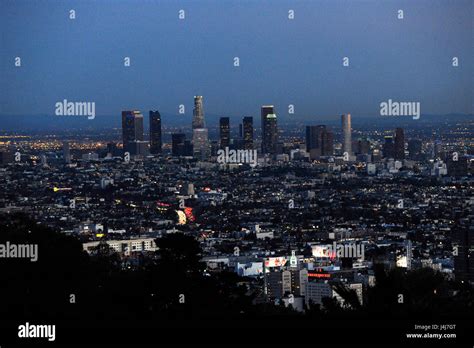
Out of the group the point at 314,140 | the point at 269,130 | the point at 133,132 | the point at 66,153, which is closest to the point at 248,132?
the point at 269,130

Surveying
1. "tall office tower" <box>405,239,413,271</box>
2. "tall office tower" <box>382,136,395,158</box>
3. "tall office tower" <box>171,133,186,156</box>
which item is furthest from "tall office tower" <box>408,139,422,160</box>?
"tall office tower" <box>405,239,413,271</box>

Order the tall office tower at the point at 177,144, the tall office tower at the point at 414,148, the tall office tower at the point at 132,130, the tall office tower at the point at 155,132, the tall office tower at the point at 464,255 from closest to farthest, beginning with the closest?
the tall office tower at the point at 464,255, the tall office tower at the point at 155,132, the tall office tower at the point at 132,130, the tall office tower at the point at 177,144, the tall office tower at the point at 414,148

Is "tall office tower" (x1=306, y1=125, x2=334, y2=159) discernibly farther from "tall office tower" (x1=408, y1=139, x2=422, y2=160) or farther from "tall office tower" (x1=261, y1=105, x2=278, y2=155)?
"tall office tower" (x1=408, y1=139, x2=422, y2=160)

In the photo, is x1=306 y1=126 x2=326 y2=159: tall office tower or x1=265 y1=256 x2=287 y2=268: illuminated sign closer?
x1=265 y1=256 x2=287 y2=268: illuminated sign

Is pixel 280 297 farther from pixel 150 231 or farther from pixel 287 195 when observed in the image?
pixel 287 195

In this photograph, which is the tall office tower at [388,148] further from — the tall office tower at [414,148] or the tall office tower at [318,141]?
the tall office tower at [318,141]

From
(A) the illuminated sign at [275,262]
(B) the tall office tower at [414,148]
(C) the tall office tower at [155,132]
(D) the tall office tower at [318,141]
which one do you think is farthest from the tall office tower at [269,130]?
(A) the illuminated sign at [275,262]
